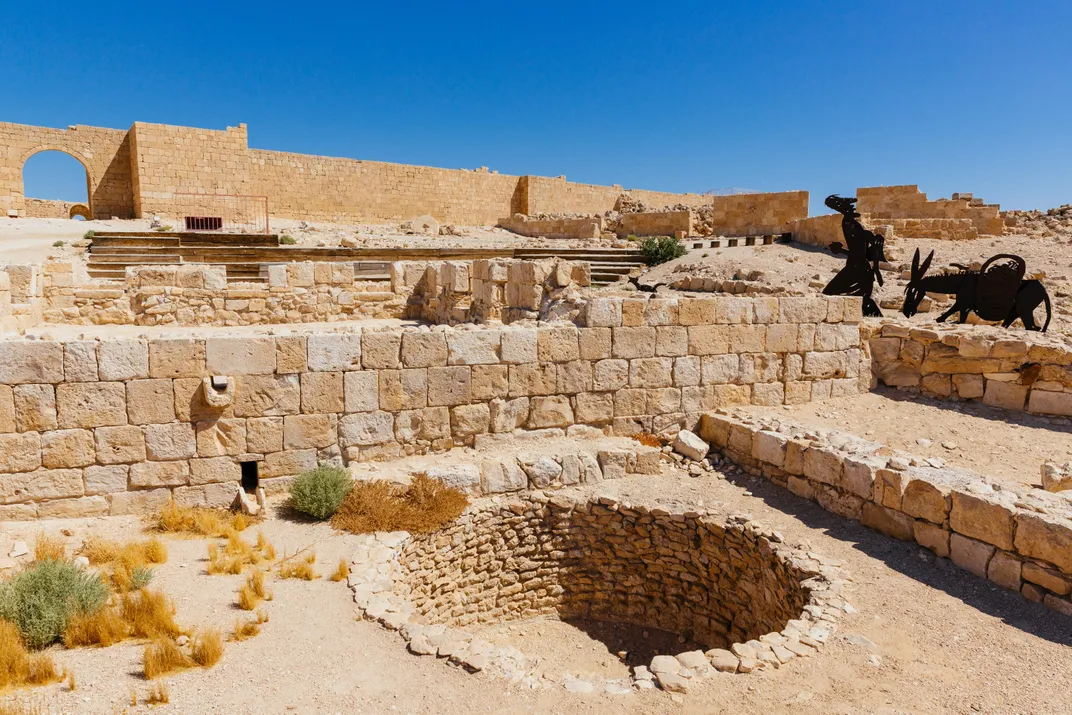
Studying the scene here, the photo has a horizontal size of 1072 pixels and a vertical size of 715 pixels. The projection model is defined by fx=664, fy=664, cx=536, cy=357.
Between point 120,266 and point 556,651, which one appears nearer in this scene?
point 556,651

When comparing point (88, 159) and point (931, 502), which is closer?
point (931, 502)

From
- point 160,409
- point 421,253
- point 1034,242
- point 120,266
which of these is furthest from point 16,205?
point 1034,242

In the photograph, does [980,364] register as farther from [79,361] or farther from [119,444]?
[79,361]

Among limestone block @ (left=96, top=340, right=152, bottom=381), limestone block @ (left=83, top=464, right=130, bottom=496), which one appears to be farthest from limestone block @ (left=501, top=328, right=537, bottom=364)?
limestone block @ (left=83, top=464, right=130, bottom=496)

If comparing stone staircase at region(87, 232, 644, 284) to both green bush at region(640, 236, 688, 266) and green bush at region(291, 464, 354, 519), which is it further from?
green bush at region(291, 464, 354, 519)

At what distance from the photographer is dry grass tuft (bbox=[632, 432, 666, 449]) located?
8062 millimetres

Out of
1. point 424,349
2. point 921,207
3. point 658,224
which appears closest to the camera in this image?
point 424,349

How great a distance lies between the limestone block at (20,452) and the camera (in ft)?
18.9

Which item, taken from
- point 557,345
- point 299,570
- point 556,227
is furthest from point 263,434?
point 556,227

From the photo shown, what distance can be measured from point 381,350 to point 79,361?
263 cm

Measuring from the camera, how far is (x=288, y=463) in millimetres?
6680

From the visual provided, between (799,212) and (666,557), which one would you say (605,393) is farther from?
(799,212)

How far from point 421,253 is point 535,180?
54.8 feet

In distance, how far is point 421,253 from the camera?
19750 mm
